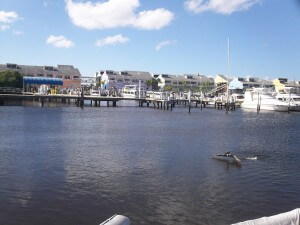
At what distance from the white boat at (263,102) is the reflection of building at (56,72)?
234ft

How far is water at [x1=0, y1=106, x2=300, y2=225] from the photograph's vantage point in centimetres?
1481

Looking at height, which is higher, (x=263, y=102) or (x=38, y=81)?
(x=38, y=81)

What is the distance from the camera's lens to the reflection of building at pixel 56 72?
137875mm

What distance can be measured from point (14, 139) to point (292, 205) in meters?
24.8

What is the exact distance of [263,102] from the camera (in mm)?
92625

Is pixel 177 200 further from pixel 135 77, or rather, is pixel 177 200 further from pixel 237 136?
pixel 135 77

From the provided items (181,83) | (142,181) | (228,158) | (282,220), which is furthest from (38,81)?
(282,220)

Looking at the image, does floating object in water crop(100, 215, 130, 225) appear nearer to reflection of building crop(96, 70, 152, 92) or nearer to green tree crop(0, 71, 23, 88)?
green tree crop(0, 71, 23, 88)

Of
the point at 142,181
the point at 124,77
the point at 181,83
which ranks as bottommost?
the point at 142,181

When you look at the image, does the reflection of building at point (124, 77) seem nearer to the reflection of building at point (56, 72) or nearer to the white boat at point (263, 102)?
the reflection of building at point (56, 72)

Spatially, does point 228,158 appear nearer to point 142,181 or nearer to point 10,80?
point 142,181

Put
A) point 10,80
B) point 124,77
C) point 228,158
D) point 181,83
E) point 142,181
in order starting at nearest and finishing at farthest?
point 142,181 → point 228,158 → point 10,80 → point 124,77 → point 181,83

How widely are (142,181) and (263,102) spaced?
7922cm

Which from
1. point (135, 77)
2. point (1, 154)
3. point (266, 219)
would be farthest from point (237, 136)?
point (135, 77)
